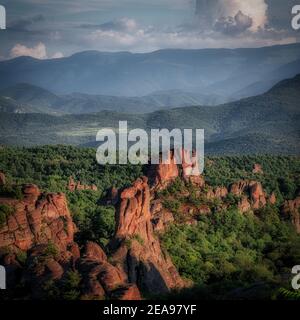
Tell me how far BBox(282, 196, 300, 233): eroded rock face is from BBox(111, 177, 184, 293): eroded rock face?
14233 millimetres

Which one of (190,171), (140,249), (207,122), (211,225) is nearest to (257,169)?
(190,171)

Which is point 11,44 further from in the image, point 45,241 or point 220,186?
point 45,241

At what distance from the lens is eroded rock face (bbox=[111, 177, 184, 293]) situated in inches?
1081

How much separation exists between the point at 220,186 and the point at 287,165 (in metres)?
22.2

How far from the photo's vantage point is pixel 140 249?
29.0 metres

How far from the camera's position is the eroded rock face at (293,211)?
44625 mm

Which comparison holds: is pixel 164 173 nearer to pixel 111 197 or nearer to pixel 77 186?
pixel 111 197

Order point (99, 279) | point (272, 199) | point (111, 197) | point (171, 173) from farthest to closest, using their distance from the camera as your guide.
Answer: point (272, 199) < point (171, 173) < point (111, 197) < point (99, 279)

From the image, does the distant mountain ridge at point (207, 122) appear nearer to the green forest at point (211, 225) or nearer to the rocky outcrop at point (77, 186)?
the green forest at point (211, 225)

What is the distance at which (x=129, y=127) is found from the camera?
485 feet

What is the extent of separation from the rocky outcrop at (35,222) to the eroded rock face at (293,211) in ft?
57.6

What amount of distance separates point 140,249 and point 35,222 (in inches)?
158

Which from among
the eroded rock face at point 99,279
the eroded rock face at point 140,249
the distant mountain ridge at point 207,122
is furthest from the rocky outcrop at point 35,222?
the distant mountain ridge at point 207,122
